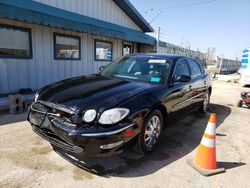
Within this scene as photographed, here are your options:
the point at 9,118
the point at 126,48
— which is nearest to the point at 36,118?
the point at 9,118

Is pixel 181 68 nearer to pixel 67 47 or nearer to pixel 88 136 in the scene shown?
pixel 88 136

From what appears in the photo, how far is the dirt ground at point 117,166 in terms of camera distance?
2.58 metres

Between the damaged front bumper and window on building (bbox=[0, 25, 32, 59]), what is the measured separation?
4588 mm

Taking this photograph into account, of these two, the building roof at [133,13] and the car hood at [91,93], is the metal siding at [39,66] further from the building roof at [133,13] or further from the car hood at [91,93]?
the car hood at [91,93]

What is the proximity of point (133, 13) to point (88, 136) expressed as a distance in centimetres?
920

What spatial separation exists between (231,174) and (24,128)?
3.87m

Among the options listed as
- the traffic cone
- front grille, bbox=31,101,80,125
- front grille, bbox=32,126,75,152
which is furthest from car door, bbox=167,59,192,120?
front grille, bbox=32,126,75,152

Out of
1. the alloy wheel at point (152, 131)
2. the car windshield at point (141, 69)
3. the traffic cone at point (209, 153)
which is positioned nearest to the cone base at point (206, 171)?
the traffic cone at point (209, 153)

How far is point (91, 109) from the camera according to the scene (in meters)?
2.57

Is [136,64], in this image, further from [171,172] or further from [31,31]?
[31,31]

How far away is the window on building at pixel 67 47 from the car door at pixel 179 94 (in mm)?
5046

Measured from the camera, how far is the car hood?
2.65m

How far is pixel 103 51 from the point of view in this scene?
9.73 m

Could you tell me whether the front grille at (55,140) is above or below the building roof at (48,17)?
below
